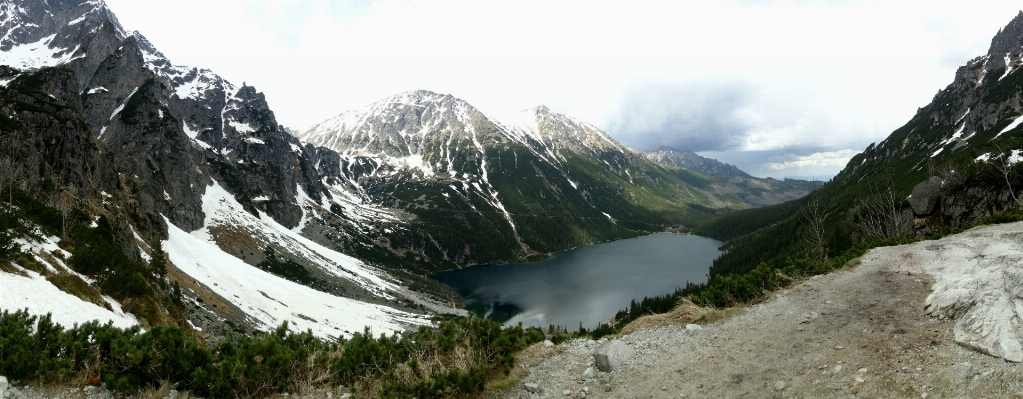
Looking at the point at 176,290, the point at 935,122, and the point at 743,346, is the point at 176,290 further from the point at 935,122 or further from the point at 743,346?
the point at 935,122

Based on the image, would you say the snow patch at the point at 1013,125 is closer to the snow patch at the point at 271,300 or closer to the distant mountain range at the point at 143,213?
the snow patch at the point at 271,300

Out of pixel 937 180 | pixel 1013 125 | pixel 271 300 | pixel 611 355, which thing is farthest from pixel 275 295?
pixel 1013 125

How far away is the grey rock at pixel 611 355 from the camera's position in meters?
10.4

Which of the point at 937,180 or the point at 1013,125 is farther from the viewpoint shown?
the point at 1013,125

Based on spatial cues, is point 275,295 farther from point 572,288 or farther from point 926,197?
point 572,288

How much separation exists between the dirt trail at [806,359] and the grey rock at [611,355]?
142mm

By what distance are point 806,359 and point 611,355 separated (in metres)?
4.33

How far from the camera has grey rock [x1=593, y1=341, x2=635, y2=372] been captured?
1038cm

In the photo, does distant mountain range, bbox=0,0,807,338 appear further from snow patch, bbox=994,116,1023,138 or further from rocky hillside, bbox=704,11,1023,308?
snow patch, bbox=994,116,1023,138

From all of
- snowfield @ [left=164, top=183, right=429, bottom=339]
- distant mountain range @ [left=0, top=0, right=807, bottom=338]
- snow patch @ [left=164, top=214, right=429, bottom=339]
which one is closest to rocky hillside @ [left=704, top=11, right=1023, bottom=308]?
distant mountain range @ [left=0, top=0, right=807, bottom=338]

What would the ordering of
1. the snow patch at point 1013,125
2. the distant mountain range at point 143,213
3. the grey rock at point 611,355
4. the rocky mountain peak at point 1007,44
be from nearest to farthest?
1. the grey rock at point 611,355
2. the distant mountain range at point 143,213
3. the snow patch at point 1013,125
4. the rocky mountain peak at point 1007,44

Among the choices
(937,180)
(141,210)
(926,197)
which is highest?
(141,210)

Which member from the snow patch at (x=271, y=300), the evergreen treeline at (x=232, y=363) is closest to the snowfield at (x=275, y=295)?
the snow patch at (x=271, y=300)

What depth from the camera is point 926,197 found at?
45.6 meters
